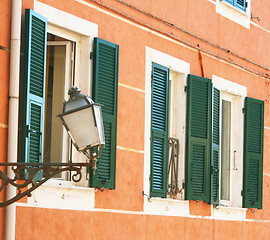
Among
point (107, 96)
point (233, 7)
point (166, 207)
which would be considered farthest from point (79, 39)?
point (233, 7)

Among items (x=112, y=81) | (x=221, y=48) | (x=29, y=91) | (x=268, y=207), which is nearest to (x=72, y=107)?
(x=29, y=91)

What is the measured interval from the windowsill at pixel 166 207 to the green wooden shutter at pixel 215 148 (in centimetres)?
83

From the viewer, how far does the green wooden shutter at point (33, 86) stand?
29.0 ft

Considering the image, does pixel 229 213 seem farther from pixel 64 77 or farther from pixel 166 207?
pixel 64 77

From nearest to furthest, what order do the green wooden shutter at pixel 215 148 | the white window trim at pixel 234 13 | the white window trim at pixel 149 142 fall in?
the white window trim at pixel 149 142
the green wooden shutter at pixel 215 148
the white window trim at pixel 234 13

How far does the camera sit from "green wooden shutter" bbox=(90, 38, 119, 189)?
1023 centimetres

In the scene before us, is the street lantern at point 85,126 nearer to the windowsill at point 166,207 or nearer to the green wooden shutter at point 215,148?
the windowsill at point 166,207

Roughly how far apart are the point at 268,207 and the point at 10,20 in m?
7.15

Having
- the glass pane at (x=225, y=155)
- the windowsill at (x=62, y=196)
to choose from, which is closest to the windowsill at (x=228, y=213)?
the glass pane at (x=225, y=155)

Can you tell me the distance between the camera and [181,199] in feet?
40.4

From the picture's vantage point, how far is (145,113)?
11.4 metres

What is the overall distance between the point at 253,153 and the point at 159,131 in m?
3.07

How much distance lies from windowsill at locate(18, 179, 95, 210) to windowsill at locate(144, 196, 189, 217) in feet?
4.51

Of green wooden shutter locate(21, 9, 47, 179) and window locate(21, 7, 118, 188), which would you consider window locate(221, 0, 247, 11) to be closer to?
window locate(21, 7, 118, 188)
